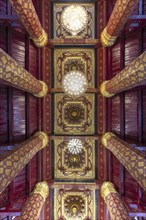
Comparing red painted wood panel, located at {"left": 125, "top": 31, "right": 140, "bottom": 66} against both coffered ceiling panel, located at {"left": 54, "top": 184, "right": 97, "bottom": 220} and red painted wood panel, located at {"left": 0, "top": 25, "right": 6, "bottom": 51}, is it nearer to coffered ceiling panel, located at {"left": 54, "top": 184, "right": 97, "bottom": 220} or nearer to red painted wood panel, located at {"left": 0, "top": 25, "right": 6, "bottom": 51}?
red painted wood panel, located at {"left": 0, "top": 25, "right": 6, "bottom": 51}

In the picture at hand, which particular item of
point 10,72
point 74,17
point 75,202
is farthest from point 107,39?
point 75,202

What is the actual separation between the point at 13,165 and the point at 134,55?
13.7 ft

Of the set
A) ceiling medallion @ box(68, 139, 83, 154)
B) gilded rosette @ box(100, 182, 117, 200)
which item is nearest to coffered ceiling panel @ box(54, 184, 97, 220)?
gilded rosette @ box(100, 182, 117, 200)

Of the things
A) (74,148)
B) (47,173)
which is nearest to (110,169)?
(74,148)

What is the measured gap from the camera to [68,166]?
819 centimetres

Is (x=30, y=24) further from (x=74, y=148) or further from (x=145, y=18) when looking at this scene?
(x=74, y=148)

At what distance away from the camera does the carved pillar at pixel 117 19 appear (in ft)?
15.3

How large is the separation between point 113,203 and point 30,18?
5050 mm

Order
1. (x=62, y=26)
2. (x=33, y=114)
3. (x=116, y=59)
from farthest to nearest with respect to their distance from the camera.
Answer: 1. (x=62, y=26)
2. (x=33, y=114)
3. (x=116, y=59)

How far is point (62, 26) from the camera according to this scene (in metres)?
7.51

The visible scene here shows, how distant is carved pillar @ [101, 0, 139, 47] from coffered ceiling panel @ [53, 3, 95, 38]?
3.15 ft

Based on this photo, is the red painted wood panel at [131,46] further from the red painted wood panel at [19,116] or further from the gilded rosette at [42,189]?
the gilded rosette at [42,189]

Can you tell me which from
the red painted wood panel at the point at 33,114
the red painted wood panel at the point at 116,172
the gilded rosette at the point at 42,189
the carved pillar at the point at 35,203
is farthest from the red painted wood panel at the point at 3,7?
the red painted wood panel at the point at 116,172

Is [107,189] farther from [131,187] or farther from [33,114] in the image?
[33,114]
